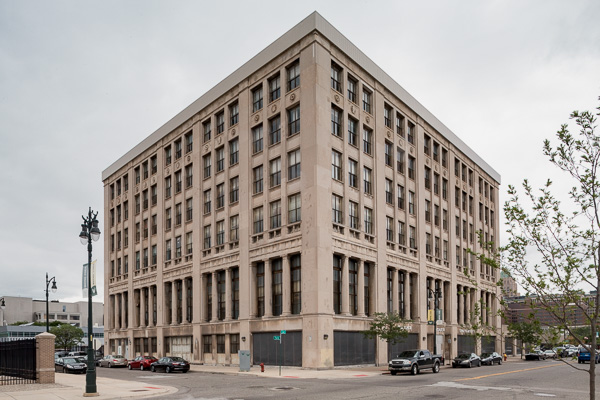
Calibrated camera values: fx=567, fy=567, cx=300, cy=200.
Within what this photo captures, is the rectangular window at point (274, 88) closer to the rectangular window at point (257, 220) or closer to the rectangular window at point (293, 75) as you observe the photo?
the rectangular window at point (293, 75)

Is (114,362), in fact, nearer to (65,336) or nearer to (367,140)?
(367,140)

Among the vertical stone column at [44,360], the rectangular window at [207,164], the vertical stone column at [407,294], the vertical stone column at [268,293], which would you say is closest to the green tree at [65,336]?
the rectangular window at [207,164]

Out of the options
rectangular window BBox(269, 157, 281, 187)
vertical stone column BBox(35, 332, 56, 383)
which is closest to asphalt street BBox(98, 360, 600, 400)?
vertical stone column BBox(35, 332, 56, 383)

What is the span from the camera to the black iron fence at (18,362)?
31000 millimetres

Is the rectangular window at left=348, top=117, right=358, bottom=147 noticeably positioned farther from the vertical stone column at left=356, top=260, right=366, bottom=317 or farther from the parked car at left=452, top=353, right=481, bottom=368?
the parked car at left=452, top=353, right=481, bottom=368

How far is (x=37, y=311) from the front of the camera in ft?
605

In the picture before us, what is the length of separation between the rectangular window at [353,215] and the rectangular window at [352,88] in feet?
31.0

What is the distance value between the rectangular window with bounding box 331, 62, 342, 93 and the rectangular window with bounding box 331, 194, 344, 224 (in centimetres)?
957

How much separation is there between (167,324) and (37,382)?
34.0 meters

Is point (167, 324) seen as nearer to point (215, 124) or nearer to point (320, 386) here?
point (215, 124)

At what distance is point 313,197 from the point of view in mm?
44312

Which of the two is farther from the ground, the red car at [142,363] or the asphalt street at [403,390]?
the asphalt street at [403,390]

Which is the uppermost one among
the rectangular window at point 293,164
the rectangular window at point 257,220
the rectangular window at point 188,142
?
the rectangular window at point 188,142

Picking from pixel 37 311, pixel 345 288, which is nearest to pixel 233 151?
pixel 345 288
